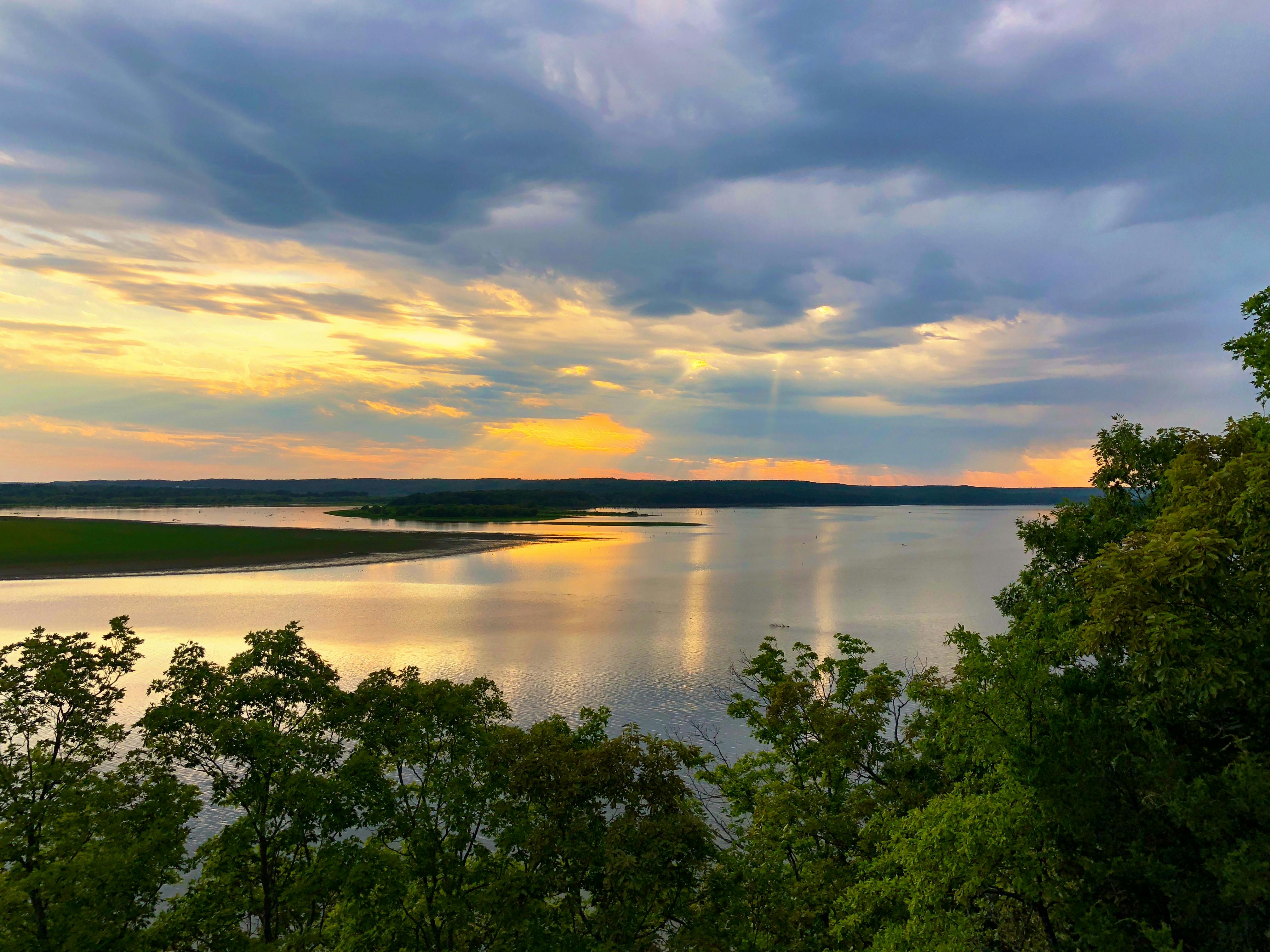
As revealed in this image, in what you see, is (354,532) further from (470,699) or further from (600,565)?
(470,699)

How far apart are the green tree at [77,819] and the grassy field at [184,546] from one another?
9084cm

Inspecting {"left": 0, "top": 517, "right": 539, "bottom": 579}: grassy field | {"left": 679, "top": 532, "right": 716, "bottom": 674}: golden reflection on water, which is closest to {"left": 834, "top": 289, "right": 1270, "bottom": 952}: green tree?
{"left": 679, "top": 532, "right": 716, "bottom": 674}: golden reflection on water

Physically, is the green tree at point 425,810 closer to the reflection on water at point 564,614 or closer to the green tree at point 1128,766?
the green tree at point 1128,766

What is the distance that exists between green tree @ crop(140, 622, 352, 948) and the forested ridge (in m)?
0.09

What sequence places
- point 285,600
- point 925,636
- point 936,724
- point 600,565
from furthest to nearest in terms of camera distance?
point 600,565 < point 285,600 < point 925,636 < point 936,724

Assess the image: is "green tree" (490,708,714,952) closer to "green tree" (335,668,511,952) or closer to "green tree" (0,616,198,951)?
"green tree" (335,668,511,952)

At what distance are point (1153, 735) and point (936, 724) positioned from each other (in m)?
7.84

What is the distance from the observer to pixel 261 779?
1772cm

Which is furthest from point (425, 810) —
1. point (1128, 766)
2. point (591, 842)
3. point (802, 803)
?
point (1128, 766)

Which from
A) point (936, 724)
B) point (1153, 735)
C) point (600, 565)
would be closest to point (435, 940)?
point (936, 724)

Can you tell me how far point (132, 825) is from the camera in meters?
17.2

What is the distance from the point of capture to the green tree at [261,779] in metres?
17.2

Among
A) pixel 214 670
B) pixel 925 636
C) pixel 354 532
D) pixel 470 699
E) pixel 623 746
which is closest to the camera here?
pixel 623 746

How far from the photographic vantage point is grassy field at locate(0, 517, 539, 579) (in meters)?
100
